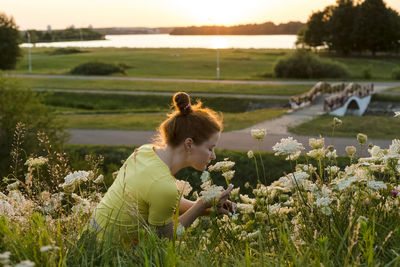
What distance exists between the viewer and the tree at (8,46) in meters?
46.8

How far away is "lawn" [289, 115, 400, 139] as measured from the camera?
1608cm

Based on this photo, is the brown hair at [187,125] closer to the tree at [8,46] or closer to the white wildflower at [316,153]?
the white wildflower at [316,153]

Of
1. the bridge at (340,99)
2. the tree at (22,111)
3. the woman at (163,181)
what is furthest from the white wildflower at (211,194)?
the bridge at (340,99)

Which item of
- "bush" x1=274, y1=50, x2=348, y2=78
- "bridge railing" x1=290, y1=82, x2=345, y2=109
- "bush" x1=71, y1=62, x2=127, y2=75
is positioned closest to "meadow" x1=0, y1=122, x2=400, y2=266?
"bridge railing" x1=290, y1=82, x2=345, y2=109

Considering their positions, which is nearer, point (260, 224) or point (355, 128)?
point (260, 224)

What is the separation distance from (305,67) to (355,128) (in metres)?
26.5

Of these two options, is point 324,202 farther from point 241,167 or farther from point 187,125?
point 241,167

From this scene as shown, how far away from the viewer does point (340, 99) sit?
78.9ft

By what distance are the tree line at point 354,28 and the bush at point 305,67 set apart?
2091cm

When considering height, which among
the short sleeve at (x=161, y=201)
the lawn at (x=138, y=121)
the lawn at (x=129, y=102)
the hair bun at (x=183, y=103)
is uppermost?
the hair bun at (x=183, y=103)

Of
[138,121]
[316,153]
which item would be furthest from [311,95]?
[316,153]

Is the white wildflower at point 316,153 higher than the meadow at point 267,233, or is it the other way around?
the white wildflower at point 316,153

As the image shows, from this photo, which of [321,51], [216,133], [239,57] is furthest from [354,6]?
[216,133]

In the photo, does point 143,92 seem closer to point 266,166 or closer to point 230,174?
point 266,166
